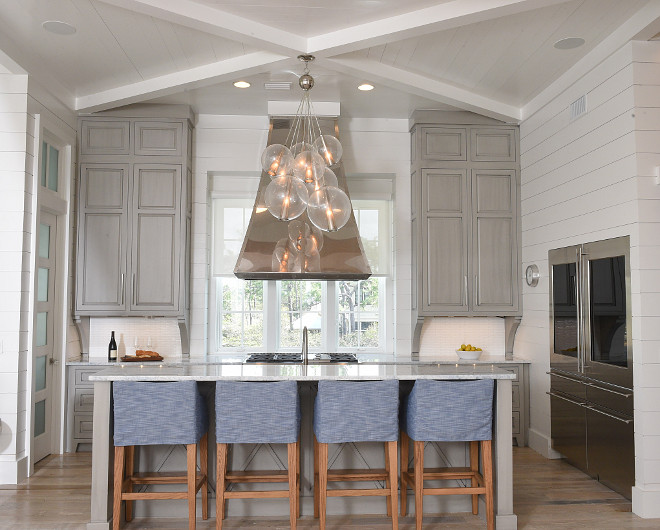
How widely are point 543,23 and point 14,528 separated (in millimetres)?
4346

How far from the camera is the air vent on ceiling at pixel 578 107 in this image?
4527 millimetres

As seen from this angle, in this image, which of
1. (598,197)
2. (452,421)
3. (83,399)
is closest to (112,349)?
(83,399)

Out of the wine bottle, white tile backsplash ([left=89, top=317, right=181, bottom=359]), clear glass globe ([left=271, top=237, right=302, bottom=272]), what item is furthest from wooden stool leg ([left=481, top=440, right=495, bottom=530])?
the wine bottle

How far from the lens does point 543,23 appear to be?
12.9 ft

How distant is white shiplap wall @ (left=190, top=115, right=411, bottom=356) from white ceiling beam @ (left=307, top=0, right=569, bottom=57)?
1.77 metres

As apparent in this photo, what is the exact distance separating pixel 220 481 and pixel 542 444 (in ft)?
9.90

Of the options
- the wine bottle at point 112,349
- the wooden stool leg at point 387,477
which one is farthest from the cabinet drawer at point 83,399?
the wooden stool leg at point 387,477

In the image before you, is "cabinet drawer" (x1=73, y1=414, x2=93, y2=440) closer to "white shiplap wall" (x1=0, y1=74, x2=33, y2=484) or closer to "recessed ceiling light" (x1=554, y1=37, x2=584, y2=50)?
"white shiplap wall" (x1=0, y1=74, x2=33, y2=484)

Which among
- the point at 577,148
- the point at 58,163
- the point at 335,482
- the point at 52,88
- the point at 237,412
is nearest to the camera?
the point at 237,412

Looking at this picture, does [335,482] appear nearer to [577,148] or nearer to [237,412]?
[237,412]

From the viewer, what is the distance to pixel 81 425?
5301 millimetres

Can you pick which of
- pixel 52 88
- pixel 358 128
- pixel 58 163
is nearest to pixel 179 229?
pixel 58 163

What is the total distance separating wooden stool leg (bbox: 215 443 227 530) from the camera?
337 centimetres

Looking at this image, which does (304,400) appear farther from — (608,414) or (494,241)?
(494,241)
